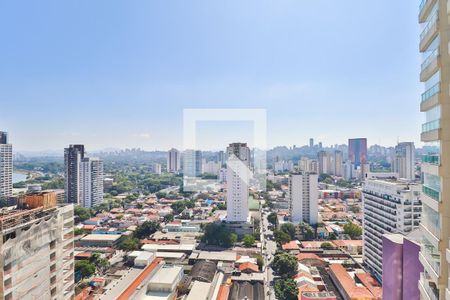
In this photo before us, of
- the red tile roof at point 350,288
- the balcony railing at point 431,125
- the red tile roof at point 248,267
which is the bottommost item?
the red tile roof at point 248,267

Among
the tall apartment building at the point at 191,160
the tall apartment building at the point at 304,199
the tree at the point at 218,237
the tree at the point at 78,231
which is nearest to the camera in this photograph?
the tree at the point at 218,237

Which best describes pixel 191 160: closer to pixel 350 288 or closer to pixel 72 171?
pixel 350 288

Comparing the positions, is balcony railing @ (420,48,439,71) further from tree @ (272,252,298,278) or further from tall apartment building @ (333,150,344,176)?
tall apartment building @ (333,150,344,176)

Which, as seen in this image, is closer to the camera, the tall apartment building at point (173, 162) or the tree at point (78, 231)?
the tree at point (78, 231)

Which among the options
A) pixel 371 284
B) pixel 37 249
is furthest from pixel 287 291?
pixel 37 249

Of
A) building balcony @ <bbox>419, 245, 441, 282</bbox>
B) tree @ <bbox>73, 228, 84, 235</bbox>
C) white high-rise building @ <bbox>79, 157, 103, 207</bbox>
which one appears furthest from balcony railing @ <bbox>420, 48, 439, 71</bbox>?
white high-rise building @ <bbox>79, 157, 103, 207</bbox>

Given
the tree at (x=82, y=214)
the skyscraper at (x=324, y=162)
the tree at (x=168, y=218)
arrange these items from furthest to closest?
the skyscraper at (x=324, y=162) → the tree at (x=168, y=218) → the tree at (x=82, y=214)

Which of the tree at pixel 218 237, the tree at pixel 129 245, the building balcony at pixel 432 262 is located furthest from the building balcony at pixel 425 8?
the tree at pixel 129 245

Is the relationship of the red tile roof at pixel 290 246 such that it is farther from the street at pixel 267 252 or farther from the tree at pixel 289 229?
the tree at pixel 289 229
